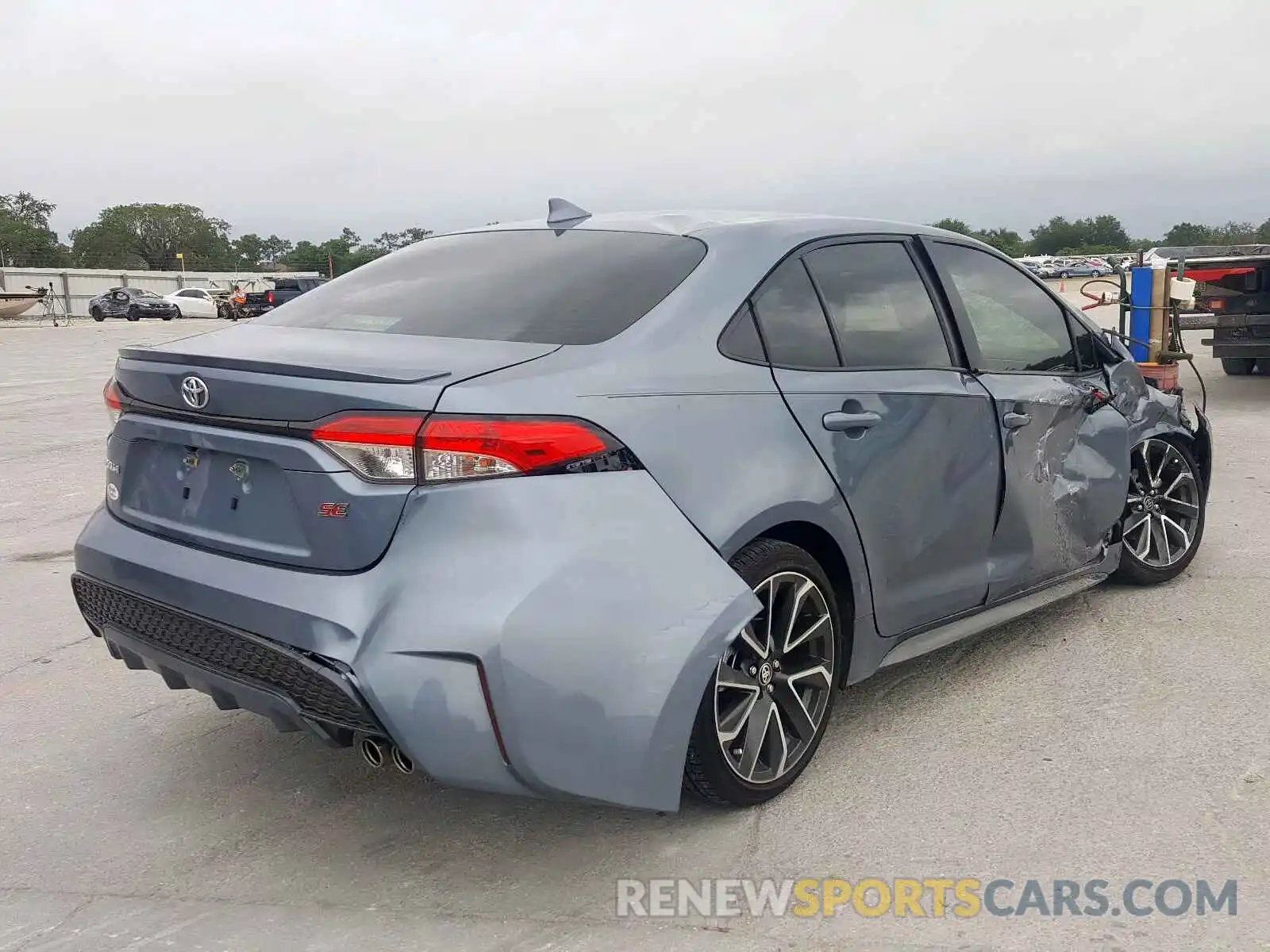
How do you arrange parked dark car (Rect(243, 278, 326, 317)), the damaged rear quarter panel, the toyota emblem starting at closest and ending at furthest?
the toyota emblem, the damaged rear quarter panel, parked dark car (Rect(243, 278, 326, 317))

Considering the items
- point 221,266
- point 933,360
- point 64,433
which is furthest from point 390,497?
point 221,266

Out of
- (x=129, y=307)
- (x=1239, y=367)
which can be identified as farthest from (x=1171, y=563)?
(x=129, y=307)

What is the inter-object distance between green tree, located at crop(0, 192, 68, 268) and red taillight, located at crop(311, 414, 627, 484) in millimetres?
95959

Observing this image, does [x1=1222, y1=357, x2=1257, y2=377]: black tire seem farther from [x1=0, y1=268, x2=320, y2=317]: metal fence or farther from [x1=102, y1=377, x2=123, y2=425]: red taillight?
[x1=0, y1=268, x2=320, y2=317]: metal fence

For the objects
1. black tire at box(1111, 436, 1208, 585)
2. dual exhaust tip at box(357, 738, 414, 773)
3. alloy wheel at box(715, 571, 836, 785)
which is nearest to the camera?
dual exhaust tip at box(357, 738, 414, 773)

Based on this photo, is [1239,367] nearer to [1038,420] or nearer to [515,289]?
[1038,420]

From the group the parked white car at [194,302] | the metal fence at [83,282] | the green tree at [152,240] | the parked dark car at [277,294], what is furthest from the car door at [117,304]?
the green tree at [152,240]

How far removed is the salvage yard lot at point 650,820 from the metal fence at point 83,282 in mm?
54228

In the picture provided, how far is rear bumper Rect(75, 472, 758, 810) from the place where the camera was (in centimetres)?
253

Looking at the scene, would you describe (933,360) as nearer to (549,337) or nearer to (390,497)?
(549,337)

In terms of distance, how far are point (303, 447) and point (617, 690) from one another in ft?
2.93

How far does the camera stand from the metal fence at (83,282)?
199 feet

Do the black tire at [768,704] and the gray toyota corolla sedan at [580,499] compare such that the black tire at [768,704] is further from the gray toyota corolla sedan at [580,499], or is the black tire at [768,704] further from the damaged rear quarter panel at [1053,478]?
the damaged rear quarter panel at [1053,478]

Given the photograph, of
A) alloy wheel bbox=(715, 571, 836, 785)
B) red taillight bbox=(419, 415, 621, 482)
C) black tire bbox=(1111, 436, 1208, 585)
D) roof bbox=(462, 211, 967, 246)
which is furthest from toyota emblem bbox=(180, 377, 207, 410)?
black tire bbox=(1111, 436, 1208, 585)
